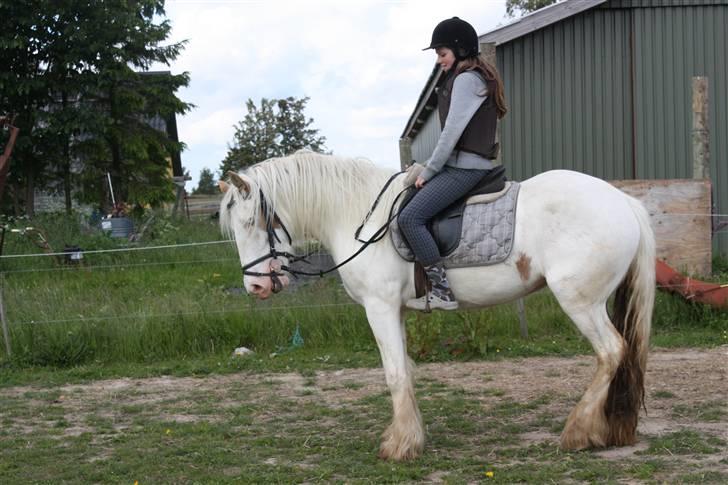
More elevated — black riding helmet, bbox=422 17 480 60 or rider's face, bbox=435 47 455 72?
black riding helmet, bbox=422 17 480 60

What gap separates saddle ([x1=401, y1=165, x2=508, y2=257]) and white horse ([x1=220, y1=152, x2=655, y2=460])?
0.15 metres

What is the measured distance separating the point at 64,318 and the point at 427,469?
516 centimetres

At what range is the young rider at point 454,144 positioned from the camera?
14.0 ft

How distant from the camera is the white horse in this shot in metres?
4.14

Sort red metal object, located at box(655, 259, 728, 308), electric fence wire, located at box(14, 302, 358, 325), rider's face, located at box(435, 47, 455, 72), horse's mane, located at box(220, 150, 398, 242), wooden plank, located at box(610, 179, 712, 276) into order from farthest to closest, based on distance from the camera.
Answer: wooden plank, located at box(610, 179, 712, 276) < electric fence wire, located at box(14, 302, 358, 325) < red metal object, located at box(655, 259, 728, 308) < horse's mane, located at box(220, 150, 398, 242) < rider's face, located at box(435, 47, 455, 72)

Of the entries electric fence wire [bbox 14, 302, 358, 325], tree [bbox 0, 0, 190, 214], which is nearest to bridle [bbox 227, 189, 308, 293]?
electric fence wire [bbox 14, 302, 358, 325]

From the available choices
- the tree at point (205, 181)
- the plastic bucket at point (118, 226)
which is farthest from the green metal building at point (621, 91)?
the tree at point (205, 181)

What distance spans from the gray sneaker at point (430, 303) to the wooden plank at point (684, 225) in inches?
220

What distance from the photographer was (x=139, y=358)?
761 centimetres

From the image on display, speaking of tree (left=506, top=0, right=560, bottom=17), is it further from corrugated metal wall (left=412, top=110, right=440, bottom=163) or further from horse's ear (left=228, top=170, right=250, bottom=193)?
horse's ear (left=228, top=170, right=250, bottom=193)

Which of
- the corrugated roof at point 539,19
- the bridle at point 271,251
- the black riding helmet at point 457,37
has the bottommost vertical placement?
the bridle at point 271,251

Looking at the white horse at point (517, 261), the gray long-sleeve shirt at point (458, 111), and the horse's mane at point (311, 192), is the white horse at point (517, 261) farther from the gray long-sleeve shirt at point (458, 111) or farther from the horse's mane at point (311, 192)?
the gray long-sleeve shirt at point (458, 111)

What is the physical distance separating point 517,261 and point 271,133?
24945 mm

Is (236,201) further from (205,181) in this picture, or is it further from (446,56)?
(205,181)
